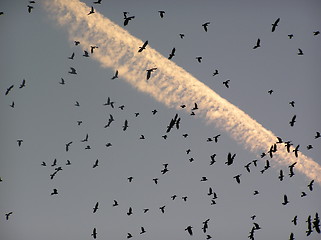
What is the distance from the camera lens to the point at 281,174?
67.1 metres

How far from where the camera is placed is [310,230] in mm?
56094

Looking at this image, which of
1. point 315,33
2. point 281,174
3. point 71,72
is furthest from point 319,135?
point 71,72

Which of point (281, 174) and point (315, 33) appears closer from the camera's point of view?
point (315, 33)

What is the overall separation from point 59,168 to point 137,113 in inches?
472

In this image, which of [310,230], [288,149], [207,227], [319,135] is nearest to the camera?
[310,230]

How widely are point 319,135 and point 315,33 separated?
11.8 metres

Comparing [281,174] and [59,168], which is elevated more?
[281,174]

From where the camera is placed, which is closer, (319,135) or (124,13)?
(124,13)

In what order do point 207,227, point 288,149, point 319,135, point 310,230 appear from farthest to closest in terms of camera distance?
point 207,227
point 319,135
point 288,149
point 310,230

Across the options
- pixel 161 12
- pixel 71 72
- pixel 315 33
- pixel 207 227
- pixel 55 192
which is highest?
pixel 315 33

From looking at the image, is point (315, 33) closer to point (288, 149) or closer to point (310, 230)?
point (288, 149)

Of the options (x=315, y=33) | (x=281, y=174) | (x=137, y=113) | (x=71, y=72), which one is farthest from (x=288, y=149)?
(x=71, y=72)

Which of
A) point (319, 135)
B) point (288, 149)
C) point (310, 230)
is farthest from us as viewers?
point (319, 135)

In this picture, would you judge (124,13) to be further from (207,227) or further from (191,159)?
(207,227)
